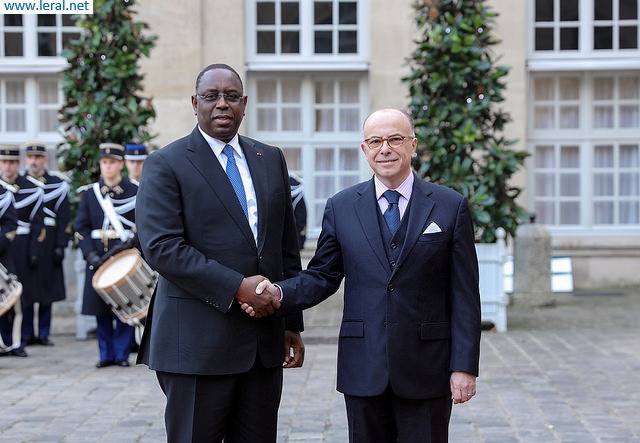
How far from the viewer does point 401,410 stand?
4453mm

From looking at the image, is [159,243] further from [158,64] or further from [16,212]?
[158,64]

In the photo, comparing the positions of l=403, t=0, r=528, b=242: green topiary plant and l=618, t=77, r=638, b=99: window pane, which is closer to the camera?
l=403, t=0, r=528, b=242: green topiary plant

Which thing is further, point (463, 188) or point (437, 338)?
point (463, 188)

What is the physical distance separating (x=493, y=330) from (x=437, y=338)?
760 cm

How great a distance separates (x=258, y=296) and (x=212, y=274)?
20 cm

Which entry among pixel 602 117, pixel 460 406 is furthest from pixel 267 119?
pixel 460 406

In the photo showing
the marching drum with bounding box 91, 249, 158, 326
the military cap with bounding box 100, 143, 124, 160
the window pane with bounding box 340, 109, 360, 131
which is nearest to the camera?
the marching drum with bounding box 91, 249, 158, 326

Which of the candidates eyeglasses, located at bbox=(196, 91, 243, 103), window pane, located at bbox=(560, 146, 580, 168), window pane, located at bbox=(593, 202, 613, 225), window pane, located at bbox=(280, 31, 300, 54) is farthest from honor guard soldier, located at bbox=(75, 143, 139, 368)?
window pane, located at bbox=(593, 202, 613, 225)

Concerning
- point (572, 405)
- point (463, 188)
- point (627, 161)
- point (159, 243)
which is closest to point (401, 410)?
point (159, 243)

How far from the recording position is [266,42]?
1574 cm

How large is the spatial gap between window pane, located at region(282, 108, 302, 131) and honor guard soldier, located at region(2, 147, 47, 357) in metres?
4.81

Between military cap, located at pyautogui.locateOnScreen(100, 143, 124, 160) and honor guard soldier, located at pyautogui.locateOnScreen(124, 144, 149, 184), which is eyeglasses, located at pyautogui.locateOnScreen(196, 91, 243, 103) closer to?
military cap, located at pyautogui.locateOnScreen(100, 143, 124, 160)

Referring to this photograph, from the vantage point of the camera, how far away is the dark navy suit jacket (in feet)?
14.5

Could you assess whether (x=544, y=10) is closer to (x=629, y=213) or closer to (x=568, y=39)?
(x=568, y=39)
